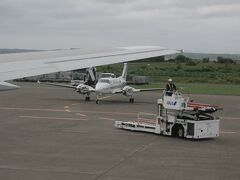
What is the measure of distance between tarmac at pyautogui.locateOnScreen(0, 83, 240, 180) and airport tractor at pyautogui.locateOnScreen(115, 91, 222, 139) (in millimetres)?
449

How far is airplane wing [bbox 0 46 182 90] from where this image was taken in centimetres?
1015

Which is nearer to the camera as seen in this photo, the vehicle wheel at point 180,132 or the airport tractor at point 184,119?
the airport tractor at point 184,119

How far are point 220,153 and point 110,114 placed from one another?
14526 millimetres

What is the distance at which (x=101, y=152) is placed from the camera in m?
18.2

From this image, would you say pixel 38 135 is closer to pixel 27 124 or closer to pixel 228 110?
pixel 27 124

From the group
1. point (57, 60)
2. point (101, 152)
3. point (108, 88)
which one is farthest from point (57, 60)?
point (108, 88)

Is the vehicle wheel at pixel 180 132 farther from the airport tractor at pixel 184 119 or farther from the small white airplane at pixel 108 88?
the small white airplane at pixel 108 88

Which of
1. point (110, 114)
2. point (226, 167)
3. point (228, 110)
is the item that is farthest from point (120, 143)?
point (228, 110)

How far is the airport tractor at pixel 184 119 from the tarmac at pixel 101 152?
1.47 feet

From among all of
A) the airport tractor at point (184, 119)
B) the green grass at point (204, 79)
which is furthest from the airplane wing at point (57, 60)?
the green grass at point (204, 79)

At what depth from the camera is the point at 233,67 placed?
116 meters

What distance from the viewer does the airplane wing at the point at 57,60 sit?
33.3 feet

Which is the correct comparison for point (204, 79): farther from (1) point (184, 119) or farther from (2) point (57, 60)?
(2) point (57, 60)

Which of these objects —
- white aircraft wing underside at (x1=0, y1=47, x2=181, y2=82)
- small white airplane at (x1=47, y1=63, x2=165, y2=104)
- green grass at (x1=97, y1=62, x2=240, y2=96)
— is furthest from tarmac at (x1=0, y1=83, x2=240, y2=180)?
green grass at (x1=97, y1=62, x2=240, y2=96)
